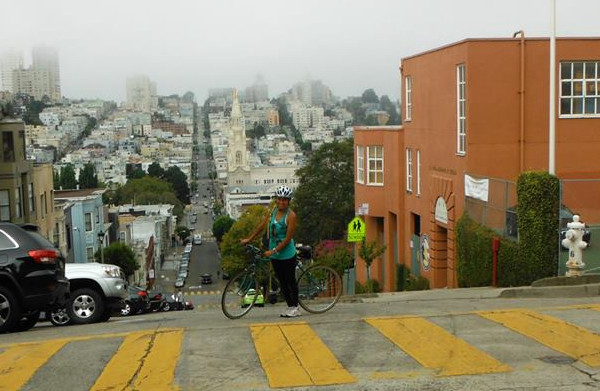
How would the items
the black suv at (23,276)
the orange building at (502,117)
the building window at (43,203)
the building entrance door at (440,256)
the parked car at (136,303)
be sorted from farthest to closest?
1. the building window at (43,203)
2. the building entrance door at (440,256)
3. the parked car at (136,303)
4. the orange building at (502,117)
5. the black suv at (23,276)

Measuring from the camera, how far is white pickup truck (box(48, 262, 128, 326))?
44.1 feet

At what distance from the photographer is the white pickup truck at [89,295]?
44.1ft

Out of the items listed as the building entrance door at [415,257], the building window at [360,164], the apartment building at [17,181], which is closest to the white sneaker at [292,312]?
the building entrance door at [415,257]

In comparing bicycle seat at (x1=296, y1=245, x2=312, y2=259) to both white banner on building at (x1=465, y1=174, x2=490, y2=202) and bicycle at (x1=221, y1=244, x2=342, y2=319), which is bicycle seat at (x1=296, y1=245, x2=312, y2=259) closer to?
bicycle at (x1=221, y1=244, x2=342, y2=319)

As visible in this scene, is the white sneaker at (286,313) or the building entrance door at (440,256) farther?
the building entrance door at (440,256)

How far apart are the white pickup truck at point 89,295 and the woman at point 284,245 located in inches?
130

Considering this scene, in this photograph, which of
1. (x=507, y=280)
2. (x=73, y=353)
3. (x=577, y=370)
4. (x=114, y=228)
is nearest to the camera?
(x=577, y=370)

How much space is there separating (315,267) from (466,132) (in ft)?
40.6

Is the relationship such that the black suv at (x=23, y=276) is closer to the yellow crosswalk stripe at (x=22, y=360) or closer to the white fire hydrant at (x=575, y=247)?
the yellow crosswalk stripe at (x=22, y=360)

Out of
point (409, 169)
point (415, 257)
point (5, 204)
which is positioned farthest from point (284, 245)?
point (5, 204)

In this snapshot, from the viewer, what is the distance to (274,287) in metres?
12.3

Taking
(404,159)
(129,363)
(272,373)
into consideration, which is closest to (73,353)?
(129,363)

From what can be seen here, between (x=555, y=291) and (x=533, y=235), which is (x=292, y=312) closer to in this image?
(x=555, y=291)

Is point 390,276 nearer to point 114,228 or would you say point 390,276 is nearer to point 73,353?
point 73,353
